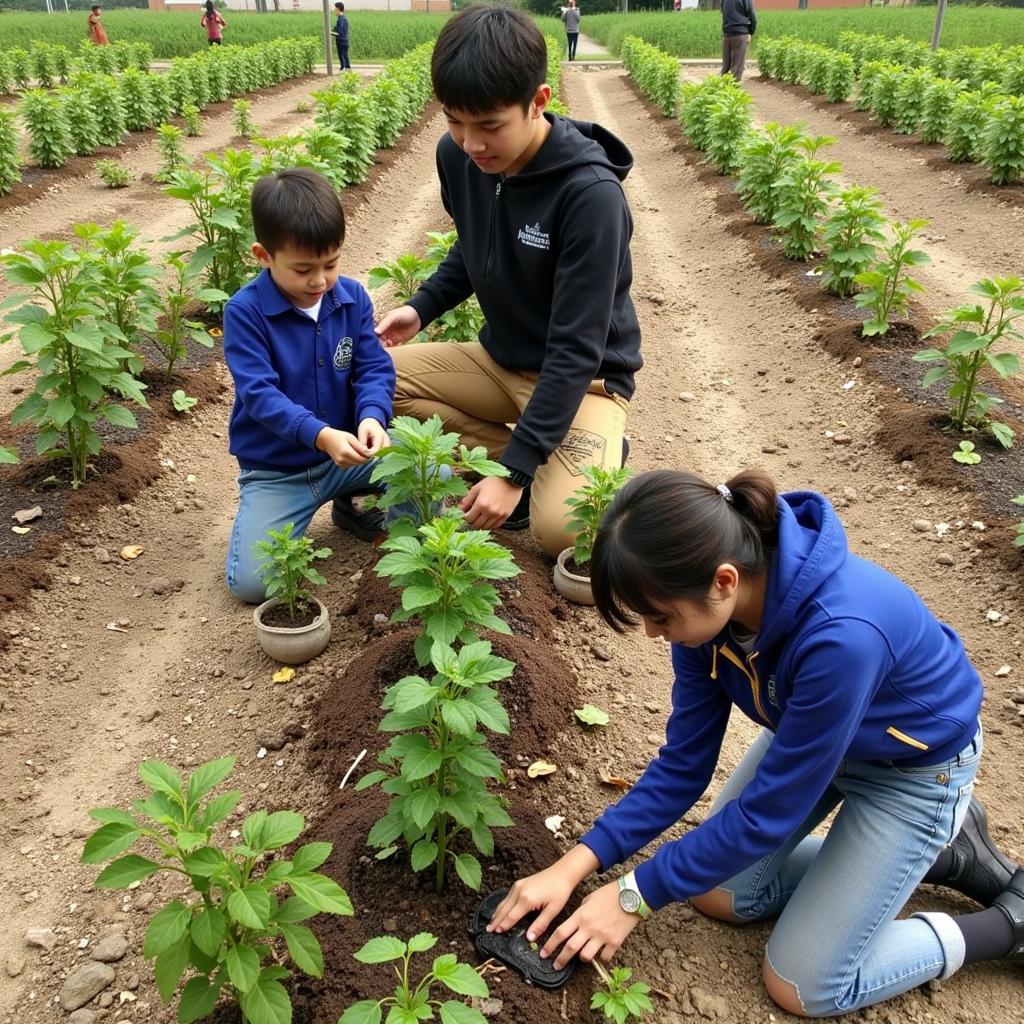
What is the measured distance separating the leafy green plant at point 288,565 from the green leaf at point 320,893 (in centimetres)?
155

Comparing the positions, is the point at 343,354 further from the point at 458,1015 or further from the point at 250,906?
the point at 458,1015

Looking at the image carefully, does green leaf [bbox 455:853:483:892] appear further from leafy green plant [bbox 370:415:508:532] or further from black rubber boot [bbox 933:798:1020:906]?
black rubber boot [bbox 933:798:1020:906]

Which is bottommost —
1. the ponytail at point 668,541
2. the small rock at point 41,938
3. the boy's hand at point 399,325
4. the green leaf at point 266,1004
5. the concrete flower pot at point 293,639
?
the small rock at point 41,938

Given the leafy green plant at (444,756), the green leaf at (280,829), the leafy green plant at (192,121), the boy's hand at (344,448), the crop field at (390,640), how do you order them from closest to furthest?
the green leaf at (280,829) < the leafy green plant at (444,756) < the crop field at (390,640) < the boy's hand at (344,448) < the leafy green plant at (192,121)

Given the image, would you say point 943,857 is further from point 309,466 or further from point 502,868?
point 309,466

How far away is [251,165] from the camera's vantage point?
19.7ft

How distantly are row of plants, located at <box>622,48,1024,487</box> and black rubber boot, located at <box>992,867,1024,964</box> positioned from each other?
2.80m

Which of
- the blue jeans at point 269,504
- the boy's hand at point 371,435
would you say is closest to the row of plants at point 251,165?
the blue jeans at point 269,504

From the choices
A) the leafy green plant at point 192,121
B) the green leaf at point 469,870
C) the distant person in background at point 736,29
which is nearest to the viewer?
the green leaf at point 469,870

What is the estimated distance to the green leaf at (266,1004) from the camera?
1.80 m

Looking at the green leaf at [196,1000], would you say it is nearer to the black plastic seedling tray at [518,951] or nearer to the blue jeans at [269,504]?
the black plastic seedling tray at [518,951]

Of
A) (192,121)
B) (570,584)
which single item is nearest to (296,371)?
(570,584)

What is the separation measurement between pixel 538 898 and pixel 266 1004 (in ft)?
2.11

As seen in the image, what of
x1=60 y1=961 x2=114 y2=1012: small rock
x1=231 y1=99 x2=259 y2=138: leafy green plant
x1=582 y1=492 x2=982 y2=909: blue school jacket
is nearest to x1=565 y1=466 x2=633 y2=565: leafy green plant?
x1=582 y1=492 x2=982 y2=909: blue school jacket
